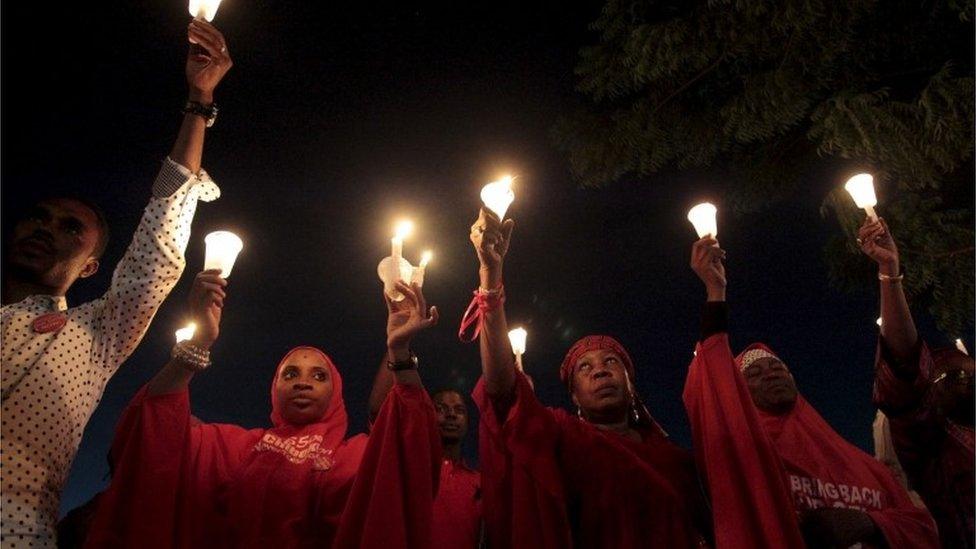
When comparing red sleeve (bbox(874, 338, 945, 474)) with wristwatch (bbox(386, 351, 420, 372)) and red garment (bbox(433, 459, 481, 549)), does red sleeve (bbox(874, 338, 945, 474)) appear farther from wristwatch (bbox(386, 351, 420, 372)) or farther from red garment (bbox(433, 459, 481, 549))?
wristwatch (bbox(386, 351, 420, 372))

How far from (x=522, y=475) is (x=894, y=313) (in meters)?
1.96

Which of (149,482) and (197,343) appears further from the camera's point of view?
(197,343)

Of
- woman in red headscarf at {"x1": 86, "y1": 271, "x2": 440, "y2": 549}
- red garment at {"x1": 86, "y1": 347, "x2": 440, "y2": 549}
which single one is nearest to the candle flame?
woman in red headscarf at {"x1": 86, "y1": 271, "x2": 440, "y2": 549}

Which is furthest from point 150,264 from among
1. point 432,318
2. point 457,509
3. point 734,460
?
point 734,460

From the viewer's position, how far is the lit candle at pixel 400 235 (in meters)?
3.13

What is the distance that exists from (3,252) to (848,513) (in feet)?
11.8

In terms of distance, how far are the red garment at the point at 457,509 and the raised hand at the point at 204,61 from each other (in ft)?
7.05

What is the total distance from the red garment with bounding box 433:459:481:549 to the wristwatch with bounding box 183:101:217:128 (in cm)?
206

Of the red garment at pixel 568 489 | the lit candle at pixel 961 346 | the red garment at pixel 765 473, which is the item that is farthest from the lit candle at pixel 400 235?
the lit candle at pixel 961 346

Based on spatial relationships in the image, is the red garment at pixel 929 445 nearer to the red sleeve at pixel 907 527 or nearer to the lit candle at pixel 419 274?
the red sleeve at pixel 907 527

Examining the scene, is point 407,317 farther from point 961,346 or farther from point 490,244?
point 961,346

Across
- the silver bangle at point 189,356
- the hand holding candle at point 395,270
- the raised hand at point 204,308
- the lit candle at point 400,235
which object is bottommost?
the silver bangle at point 189,356

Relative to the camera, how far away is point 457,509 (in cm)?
398

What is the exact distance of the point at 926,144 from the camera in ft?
13.4
